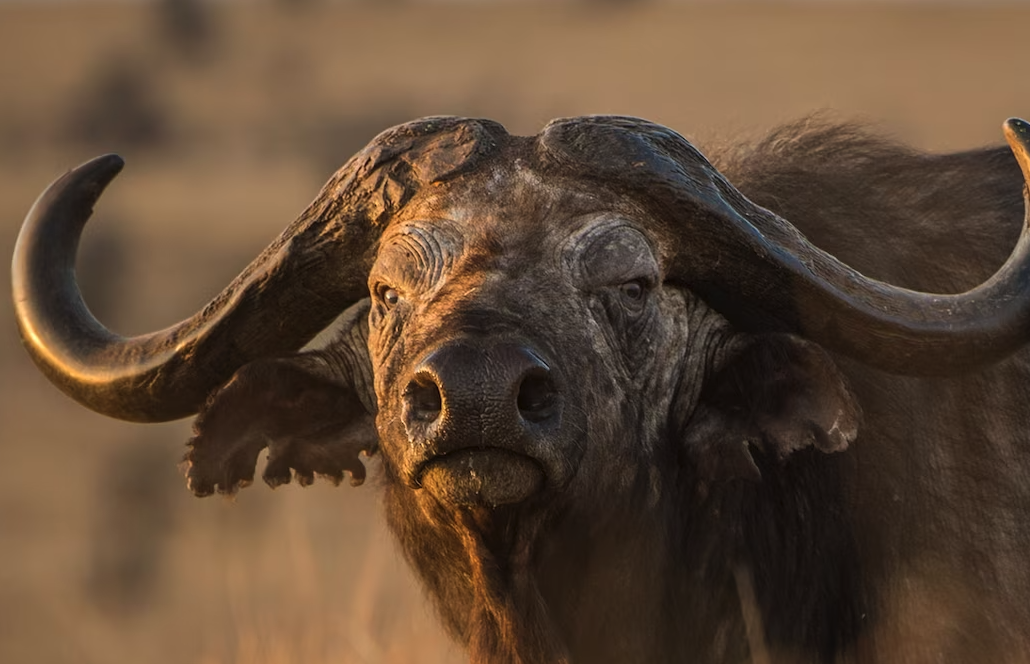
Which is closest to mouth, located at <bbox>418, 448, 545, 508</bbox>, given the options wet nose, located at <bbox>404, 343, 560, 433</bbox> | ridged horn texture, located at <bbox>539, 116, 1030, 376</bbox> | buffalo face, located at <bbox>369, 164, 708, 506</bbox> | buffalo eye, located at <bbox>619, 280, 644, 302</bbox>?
buffalo face, located at <bbox>369, 164, 708, 506</bbox>

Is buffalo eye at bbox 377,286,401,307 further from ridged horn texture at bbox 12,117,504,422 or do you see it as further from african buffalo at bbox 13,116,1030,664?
ridged horn texture at bbox 12,117,504,422

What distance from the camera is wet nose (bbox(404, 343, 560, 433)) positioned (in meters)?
4.81

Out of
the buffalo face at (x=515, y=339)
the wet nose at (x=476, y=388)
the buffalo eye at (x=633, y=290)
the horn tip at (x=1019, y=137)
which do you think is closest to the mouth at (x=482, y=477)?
the buffalo face at (x=515, y=339)

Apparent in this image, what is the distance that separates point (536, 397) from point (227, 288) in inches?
58.5

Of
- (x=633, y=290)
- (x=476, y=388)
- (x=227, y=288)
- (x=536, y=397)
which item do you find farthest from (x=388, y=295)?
(x=476, y=388)

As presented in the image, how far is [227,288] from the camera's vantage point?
19.9ft

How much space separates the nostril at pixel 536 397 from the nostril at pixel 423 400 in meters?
0.22

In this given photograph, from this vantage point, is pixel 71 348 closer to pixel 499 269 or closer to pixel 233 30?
pixel 499 269

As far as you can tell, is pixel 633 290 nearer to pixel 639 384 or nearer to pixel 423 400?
Answer: pixel 639 384

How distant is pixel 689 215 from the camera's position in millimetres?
5613

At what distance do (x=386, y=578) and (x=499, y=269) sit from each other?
770cm

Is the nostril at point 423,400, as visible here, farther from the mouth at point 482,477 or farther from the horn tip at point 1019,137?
the horn tip at point 1019,137

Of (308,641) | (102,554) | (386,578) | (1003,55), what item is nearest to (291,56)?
(1003,55)

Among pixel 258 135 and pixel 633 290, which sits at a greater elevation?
pixel 633 290
